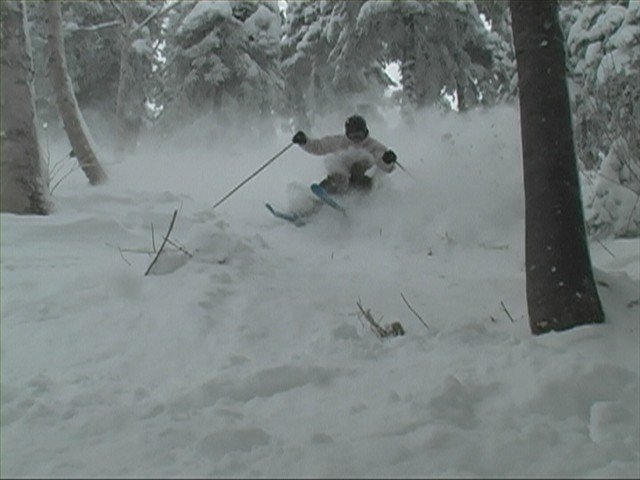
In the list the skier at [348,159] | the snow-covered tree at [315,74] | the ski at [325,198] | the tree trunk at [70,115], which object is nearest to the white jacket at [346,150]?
the skier at [348,159]

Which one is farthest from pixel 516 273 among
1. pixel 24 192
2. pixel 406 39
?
pixel 406 39

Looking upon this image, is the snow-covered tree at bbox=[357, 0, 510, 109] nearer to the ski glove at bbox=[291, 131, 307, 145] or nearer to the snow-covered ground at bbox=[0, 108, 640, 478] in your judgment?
the ski glove at bbox=[291, 131, 307, 145]

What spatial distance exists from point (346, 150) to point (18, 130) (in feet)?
13.0

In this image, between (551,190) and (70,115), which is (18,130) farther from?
(551,190)

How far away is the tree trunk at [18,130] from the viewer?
5203mm

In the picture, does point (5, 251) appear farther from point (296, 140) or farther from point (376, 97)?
point (376, 97)

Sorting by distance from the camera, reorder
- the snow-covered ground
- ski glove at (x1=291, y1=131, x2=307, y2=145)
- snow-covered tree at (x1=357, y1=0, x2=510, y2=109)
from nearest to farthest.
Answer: the snow-covered ground, ski glove at (x1=291, y1=131, x2=307, y2=145), snow-covered tree at (x1=357, y1=0, x2=510, y2=109)

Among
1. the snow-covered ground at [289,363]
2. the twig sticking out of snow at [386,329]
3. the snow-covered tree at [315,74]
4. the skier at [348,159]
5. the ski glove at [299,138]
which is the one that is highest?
the snow-covered tree at [315,74]

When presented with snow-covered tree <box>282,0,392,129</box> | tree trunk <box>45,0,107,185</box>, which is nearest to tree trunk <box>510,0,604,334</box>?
tree trunk <box>45,0,107,185</box>

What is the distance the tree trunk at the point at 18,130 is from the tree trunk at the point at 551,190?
426 cm

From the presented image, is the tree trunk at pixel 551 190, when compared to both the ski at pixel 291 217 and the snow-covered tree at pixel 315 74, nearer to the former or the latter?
the ski at pixel 291 217

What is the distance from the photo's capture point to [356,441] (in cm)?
197

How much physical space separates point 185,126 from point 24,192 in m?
11.9

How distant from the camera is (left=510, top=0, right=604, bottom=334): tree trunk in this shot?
2959 millimetres
